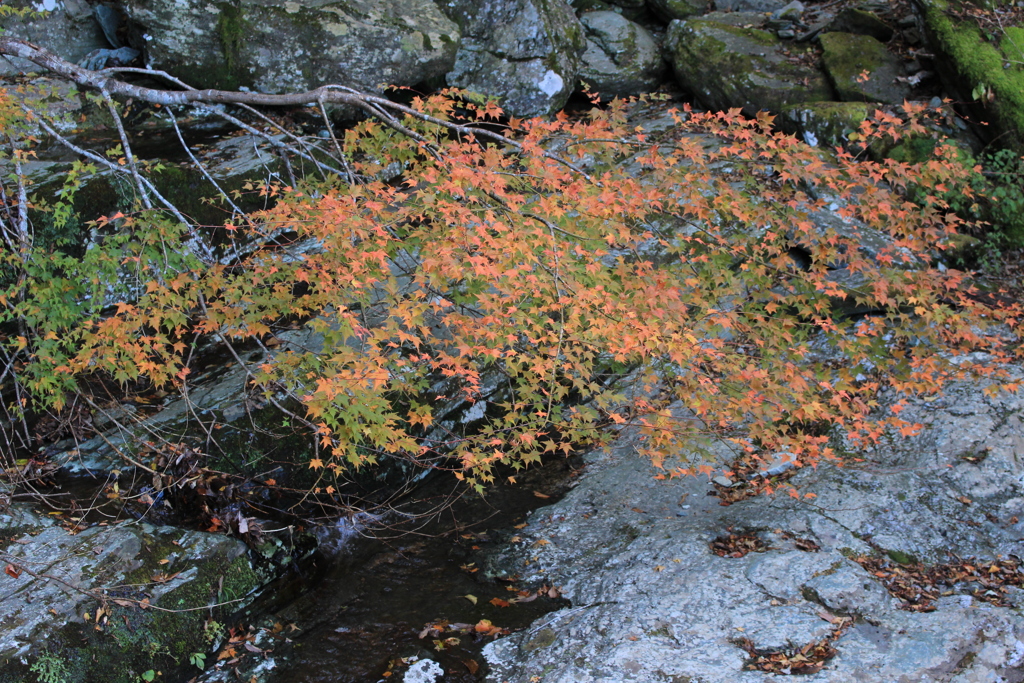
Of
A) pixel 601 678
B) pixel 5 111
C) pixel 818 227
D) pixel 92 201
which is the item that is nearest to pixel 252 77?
pixel 92 201

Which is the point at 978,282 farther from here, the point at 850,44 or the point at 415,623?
the point at 415,623

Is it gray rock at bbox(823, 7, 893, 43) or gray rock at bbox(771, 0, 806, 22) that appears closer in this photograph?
gray rock at bbox(823, 7, 893, 43)

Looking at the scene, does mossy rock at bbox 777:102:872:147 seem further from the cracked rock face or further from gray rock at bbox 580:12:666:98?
the cracked rock face

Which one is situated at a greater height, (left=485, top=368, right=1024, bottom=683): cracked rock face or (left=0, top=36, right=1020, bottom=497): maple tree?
(left=0, top=36, right=1020, bottom=497): maple tree

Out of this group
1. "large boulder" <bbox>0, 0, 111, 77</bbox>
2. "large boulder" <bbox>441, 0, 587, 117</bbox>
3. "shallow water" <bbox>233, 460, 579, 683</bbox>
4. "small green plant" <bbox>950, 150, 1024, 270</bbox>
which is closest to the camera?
"shallow water" <bbox>233, 460, 579, 683</bbox>

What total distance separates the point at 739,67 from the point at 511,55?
111 inches

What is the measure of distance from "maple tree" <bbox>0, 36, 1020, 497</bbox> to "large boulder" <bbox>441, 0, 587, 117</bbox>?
3027 millimetres

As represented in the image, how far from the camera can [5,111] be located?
4.40 meters

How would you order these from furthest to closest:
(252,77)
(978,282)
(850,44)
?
(850,44), (252,77), (978,282)

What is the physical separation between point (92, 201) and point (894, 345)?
23.4 feet

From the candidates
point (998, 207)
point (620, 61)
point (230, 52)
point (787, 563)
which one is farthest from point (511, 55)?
point (787, 563)

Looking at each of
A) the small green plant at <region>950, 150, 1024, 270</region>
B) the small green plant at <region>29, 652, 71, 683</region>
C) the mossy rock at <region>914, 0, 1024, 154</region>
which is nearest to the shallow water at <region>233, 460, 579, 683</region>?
the small green plant at <region>29, 652, 71, 683</region>

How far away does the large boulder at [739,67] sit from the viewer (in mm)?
7941

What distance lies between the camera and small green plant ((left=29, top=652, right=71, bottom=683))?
326cm
